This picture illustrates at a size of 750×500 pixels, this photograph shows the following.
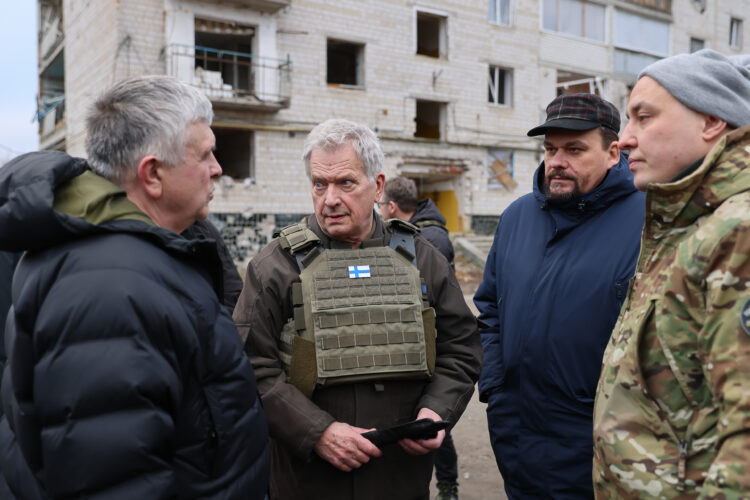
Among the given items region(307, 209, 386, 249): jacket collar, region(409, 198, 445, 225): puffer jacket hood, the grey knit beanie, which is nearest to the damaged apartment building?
region(409, 198, 445, 225): puffer jacket hood

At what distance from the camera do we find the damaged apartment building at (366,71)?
49.9ft

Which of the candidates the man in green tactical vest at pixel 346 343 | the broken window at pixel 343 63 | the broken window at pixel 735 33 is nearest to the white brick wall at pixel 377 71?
the broken window at pixel 343 63

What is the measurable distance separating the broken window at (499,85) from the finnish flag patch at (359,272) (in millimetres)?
18757

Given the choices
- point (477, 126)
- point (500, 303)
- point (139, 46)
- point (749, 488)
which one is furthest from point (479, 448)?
point (477, 126)

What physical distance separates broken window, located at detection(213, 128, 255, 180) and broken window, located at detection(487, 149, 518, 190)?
27.1ft

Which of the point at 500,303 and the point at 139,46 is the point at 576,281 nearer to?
the point at 500,303

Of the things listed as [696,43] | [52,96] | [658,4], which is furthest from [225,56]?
[696,43]

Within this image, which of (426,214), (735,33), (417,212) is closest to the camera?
(426,214)

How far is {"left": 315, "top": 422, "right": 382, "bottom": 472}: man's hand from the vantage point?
2.18m

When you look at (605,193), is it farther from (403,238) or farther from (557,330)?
(403,238)

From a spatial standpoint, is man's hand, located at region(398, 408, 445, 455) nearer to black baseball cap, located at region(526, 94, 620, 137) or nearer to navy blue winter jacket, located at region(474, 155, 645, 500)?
navy blue winter jacket, located at region(474, 155, 645, 500)

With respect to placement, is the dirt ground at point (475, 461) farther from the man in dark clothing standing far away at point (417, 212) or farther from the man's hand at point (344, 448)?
the man's hand at point (344, 448)

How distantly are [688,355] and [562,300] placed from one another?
983 millimetres

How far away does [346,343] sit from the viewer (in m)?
2.33
